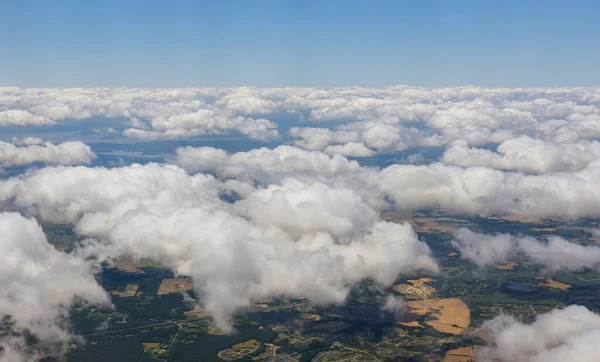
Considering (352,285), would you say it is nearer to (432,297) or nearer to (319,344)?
(432,297)

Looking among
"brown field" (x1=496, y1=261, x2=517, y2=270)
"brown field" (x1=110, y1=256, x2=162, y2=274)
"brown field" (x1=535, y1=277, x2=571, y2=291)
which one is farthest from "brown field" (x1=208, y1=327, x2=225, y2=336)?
"brown field" (x1=496, y1=261, x2=517, y2=270)

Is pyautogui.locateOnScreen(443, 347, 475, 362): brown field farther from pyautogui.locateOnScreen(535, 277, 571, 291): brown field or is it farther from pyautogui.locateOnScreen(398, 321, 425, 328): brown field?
pyautogui.locateOnScreen(535, 277, 571, 291): brown field

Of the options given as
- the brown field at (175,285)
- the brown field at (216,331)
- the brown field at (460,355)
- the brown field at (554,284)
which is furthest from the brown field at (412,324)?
the brown field at (175,285)

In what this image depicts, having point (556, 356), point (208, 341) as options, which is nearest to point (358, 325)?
point (208, 341)

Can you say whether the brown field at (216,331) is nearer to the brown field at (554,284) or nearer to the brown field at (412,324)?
the brown field at (412,324)

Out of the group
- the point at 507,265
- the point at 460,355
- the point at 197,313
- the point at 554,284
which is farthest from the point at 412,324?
the point at 507,265

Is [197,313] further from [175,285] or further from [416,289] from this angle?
[416,289]
